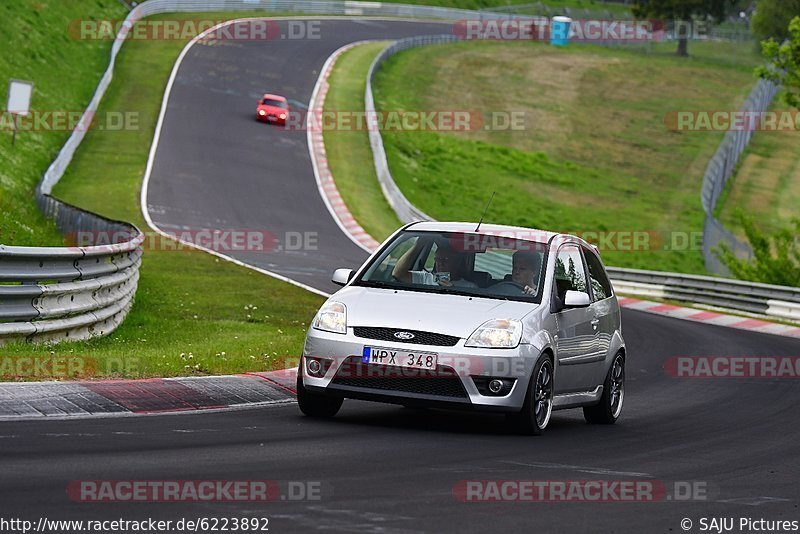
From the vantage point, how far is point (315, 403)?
1083 centimetres

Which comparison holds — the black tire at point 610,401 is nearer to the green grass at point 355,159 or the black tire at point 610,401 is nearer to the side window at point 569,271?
the side window at point 569,271

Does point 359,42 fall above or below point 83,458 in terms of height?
below

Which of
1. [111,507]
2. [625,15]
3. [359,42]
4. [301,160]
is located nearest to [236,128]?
[301,160]

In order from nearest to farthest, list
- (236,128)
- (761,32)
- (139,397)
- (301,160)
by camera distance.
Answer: (139,397) < (301,160) < (236,128) < (761,32)

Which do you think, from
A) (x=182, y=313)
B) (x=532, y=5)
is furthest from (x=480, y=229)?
(x=532, y=5)

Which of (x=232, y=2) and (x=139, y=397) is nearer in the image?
(x=139, y=397)

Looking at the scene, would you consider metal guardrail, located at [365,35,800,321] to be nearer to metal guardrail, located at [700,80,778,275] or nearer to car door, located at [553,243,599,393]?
metal guardrail, located at [700,80,778,275]

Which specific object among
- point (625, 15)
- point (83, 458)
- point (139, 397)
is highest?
point (83, 458)

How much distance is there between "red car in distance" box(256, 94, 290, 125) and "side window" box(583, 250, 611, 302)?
1554 inches

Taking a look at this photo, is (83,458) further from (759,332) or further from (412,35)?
(412,35)

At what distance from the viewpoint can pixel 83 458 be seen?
26.5ft

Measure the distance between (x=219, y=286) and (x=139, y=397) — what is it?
1225 centimetres

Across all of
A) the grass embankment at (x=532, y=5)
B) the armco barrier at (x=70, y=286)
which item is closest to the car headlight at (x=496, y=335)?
the armco barrier at (x=70, y=286)

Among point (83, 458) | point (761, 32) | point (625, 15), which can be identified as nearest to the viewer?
point (83, 458)
